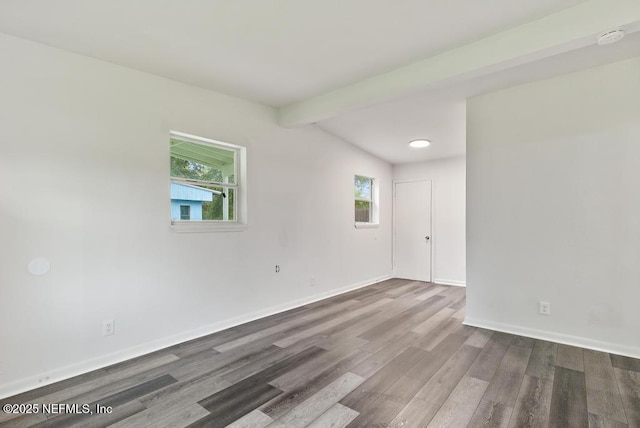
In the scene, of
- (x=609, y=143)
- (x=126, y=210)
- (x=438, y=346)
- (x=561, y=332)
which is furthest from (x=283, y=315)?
(x=609, y=143)

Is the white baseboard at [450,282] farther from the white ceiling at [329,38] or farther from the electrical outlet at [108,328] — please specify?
the electrical outlet at [108,328]

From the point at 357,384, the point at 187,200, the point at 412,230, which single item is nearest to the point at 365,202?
the point at 412,230

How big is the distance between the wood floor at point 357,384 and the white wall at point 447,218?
8.11 ft

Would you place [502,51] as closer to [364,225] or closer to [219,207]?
[219,207]

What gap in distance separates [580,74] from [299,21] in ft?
9.06

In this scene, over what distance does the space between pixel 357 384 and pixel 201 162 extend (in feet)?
8.69

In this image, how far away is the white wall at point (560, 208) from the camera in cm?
291

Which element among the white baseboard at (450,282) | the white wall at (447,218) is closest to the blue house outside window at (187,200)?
the white wall at (447,218)

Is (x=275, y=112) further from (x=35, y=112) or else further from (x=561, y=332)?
(x=561, y=332)

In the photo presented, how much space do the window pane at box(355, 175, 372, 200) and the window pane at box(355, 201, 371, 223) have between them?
0.13 metres

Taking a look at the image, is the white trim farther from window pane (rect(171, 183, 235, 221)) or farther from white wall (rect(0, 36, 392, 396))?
window pane (rect(171, 183, 235, 221))

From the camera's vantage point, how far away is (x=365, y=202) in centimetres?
609

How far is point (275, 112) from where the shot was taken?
414 centimetres

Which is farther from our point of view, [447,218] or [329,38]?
[447,218]
